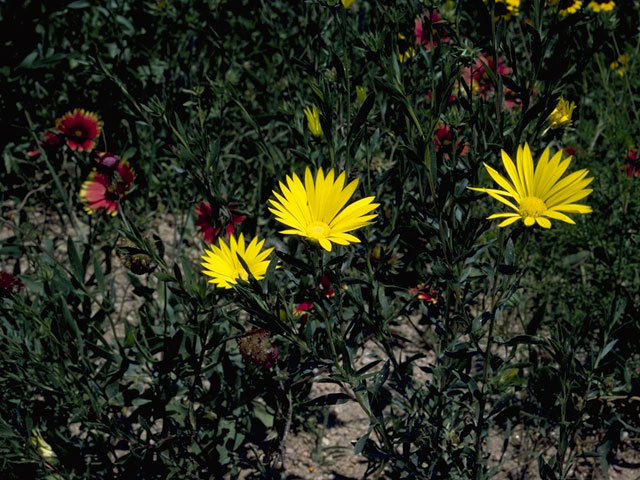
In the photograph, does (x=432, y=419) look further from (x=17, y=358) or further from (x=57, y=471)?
(x=17, y=358)

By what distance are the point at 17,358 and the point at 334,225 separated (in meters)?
1.05

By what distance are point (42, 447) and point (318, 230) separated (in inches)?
45.7

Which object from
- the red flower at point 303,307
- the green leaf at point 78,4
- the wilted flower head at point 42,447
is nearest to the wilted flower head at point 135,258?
the red flower at point 303,307

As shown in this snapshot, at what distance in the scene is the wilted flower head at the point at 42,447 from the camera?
5.85ft

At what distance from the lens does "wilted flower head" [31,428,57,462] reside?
5.85 feet

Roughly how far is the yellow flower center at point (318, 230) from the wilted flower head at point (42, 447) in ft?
3.67

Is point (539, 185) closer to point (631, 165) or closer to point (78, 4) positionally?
point (631, 165)

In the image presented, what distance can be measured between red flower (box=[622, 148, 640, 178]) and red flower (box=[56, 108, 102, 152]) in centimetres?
185

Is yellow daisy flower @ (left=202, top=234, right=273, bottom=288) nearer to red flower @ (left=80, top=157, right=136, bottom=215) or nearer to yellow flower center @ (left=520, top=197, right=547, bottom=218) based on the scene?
yellow flower center @ (left=520, top=197, right=547, bottom=218)

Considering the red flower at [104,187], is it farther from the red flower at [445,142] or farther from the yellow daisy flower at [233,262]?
the red flower at [445,142]

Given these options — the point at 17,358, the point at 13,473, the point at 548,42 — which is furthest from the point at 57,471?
the point at 548,42

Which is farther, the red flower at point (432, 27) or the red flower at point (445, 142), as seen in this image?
the red flower at point (445, 142)

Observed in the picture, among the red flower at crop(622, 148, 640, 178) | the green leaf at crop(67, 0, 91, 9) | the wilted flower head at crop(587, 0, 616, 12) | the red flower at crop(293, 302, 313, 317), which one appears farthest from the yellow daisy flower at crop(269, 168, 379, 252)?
the green leaf at crop(67, 0, 91, 9)

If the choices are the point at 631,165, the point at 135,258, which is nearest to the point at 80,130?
the point at 135,258
